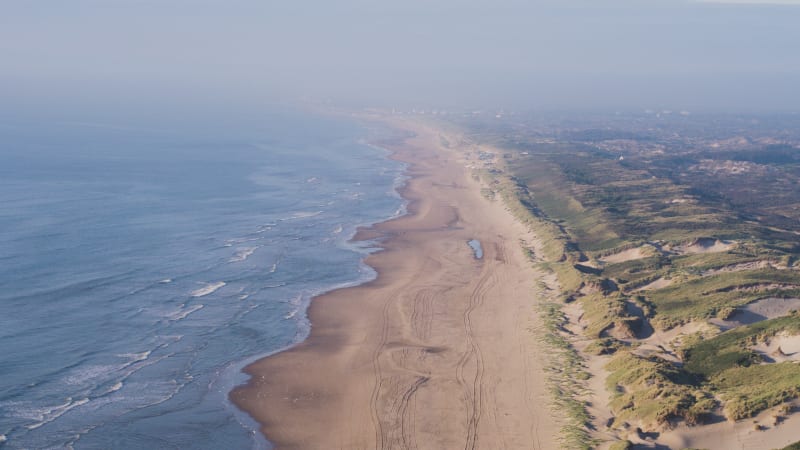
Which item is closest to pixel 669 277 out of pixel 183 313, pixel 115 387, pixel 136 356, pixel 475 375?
pixel 475 375

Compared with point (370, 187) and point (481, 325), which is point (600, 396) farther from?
point (370, 187)

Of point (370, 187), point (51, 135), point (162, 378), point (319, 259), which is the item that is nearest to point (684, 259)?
point (319, 259)

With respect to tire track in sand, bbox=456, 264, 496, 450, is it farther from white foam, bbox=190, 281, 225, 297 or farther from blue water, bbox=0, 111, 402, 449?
white foam, bbox=190, 281, 225, 297

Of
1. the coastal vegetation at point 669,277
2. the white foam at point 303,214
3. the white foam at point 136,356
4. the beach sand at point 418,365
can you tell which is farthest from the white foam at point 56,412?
the white foam at point 303,214

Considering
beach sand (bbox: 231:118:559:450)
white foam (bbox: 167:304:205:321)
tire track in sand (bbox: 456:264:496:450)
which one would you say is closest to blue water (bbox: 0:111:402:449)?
white foam (bbox: 167:304:205:321)

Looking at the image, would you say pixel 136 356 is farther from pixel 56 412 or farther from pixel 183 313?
pixel 183 313

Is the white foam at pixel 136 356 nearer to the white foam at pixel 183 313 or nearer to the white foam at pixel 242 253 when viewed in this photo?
the white foam at pixel 183 313
